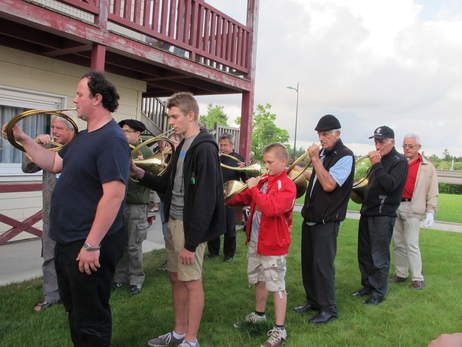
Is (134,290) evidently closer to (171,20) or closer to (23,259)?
(23,259)

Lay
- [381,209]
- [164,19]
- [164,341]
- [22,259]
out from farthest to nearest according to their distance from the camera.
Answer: [164,19]
[22,259]
[381,209]
[164,341]

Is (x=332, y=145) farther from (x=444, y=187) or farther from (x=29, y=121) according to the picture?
(x=444, y=187)

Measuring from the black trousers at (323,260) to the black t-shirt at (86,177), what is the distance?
6.95 feet

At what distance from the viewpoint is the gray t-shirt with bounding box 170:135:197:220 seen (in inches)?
113

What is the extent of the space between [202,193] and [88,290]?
0.91 meters

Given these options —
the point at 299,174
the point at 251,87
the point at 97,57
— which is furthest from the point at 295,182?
the point at 251,87

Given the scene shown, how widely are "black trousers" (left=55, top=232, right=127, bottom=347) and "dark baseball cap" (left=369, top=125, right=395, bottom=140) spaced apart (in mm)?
3075

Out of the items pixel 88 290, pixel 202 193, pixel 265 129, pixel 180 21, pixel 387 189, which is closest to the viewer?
pixel 88 290

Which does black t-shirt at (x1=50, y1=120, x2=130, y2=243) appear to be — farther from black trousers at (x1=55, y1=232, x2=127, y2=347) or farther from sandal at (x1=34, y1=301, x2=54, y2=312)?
sandal at (x1=34, y1=301, x2=54, y2=312)

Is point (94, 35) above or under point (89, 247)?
above

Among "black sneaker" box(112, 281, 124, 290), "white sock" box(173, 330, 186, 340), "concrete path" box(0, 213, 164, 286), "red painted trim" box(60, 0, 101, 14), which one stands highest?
"red painted trim" box(60, 0, 101, 14)

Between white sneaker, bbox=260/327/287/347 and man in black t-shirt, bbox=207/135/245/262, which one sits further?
man in black t-shirt, bbox=207/135/245/262

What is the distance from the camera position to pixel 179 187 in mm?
2898

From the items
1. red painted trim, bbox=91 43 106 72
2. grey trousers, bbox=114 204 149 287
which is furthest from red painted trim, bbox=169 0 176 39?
grey trousers, bbox=114 204 149 287
